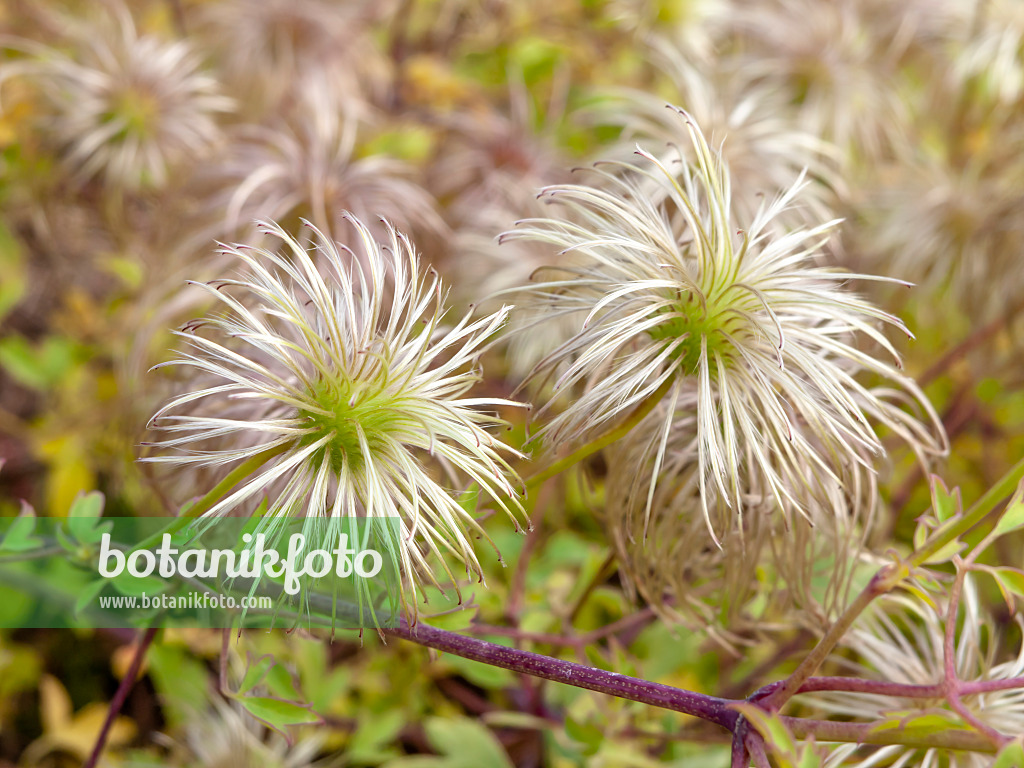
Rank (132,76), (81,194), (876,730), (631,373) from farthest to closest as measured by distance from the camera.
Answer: (81,194), (132,76), (631,373), (876,730)

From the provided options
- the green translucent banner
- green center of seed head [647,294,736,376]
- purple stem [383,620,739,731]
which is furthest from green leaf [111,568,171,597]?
green center of seed head [647,294,736,376]

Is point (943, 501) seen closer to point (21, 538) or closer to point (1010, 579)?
point (1010, 579)

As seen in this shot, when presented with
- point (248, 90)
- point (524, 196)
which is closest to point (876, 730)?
point (524, 196)

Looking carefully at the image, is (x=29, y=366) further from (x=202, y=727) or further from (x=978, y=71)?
(x=978, y=71)

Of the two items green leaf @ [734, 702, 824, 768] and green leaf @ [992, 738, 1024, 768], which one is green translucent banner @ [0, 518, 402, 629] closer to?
green leaf @ [734, 702, 824, 768]

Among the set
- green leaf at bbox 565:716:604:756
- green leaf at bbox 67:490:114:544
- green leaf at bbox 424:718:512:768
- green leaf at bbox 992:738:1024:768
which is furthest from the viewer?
green leaf at bbox 424:718:512:768

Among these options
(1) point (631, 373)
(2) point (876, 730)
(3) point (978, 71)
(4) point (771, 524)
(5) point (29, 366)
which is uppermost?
(3) point (978, 71)
